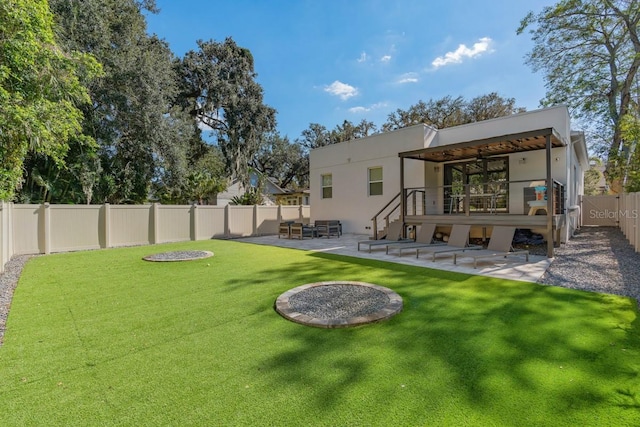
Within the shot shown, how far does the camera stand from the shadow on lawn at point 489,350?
7.82 feet

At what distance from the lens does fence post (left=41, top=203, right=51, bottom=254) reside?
992 centimetres

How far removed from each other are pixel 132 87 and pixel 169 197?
7878 millimetres

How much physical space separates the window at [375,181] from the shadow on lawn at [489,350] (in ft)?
28.6

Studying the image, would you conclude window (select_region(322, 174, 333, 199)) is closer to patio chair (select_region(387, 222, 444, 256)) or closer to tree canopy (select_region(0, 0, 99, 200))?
patio chair (select_region(387, 222, 444, 256))

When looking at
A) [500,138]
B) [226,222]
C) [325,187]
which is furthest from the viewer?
[325,187]

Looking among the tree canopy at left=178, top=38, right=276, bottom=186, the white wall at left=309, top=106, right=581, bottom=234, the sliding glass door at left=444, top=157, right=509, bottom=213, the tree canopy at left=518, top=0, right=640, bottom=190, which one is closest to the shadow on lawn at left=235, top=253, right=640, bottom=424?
the white wall at left=309, top=106, right=581, bottom=234

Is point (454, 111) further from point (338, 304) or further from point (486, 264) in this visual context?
point (338, 304)

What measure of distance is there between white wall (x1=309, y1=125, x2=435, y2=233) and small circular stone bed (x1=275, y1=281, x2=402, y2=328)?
26.5 ft

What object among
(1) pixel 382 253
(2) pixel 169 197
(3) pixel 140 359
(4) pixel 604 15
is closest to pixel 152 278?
(3) pixel 140 359

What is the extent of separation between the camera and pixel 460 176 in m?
13.0

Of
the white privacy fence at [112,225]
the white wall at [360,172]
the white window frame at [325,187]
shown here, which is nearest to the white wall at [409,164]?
the white wall at [360,172]

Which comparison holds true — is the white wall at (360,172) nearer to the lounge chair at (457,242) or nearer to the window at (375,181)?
the window at (375,181)

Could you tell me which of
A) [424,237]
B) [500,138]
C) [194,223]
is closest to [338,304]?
[424,237]

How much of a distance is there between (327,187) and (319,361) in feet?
42.7
